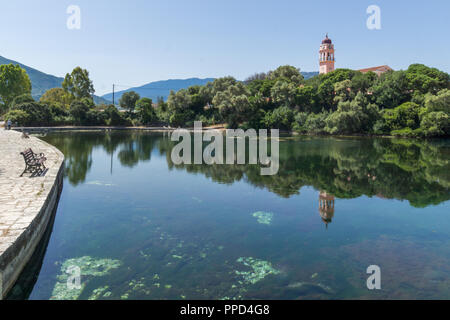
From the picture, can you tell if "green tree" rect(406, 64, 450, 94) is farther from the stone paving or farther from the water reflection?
the stone paving

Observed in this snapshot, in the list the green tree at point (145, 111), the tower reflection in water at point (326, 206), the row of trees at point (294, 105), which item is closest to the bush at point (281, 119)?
the row of trees at point (294, 105)

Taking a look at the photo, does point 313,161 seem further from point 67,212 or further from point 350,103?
point 350,103

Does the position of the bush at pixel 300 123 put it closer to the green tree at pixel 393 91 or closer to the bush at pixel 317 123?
the bush at pixel 317 123

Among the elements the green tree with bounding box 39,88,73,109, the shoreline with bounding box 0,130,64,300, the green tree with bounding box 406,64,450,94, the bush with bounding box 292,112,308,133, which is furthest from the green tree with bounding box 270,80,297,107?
the shoreline with bounding box 0,130,64,300

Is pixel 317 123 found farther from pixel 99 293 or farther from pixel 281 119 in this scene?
pixel 99 293

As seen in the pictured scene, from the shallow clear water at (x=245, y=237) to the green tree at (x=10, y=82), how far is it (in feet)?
197

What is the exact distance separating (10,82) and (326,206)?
72.7m

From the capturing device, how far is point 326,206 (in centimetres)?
1262

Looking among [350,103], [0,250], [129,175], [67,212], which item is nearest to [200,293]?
[0,250]

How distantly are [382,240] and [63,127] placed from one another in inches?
2234

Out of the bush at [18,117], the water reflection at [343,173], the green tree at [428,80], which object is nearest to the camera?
the water reflection at [343,173]

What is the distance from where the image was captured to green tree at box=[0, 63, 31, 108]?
64875 mm

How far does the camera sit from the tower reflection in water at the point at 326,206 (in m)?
11.2
